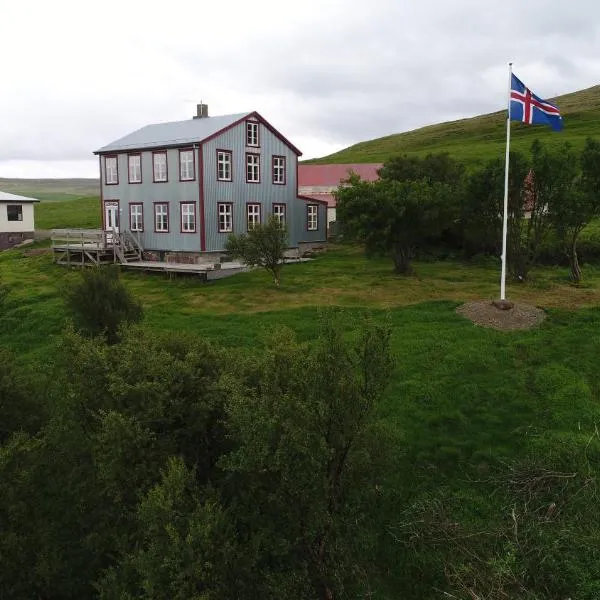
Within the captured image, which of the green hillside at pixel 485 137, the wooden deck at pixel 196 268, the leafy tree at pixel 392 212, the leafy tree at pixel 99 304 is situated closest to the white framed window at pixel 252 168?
the wooden deck at pixel 196 268

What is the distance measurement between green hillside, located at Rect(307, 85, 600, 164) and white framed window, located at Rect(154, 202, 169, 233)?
120 feet

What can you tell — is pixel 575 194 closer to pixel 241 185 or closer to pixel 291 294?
pixel 291 294

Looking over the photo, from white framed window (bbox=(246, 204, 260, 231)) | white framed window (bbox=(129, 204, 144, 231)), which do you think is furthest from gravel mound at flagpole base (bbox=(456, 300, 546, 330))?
white framed window (bbox=(129, 204, 144, 231))

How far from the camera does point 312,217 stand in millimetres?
42125

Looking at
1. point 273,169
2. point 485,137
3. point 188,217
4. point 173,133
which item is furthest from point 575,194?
point 485,137

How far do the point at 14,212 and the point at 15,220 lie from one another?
71 centimetres

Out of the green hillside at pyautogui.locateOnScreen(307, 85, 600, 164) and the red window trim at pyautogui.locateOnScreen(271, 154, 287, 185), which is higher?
the green hillside at pyautogui.locateOnScreen(307, 85, 600, 164)

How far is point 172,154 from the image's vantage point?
35.8 metres

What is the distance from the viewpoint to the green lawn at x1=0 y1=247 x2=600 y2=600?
42.5 ft

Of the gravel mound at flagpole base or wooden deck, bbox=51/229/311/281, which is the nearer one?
the gravel mound at flagpole base

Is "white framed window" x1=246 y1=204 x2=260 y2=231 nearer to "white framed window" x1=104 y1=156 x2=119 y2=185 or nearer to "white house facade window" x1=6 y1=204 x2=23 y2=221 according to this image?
"white framed window" x1=104 y1=156 x2=119 y2=185

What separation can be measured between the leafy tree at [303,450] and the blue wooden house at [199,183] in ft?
78.7

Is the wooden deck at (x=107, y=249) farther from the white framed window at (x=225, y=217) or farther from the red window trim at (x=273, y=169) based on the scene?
the red window trim at (x=273, y=169)

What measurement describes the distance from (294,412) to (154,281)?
24971 millimetres
